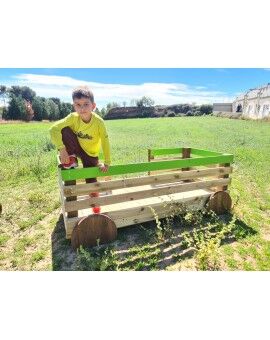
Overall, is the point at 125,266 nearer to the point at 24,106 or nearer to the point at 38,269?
the point at 38,269

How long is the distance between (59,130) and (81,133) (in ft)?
1.02

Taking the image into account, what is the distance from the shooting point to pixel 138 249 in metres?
4.00

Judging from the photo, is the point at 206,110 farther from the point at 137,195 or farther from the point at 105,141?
the point at 105,141

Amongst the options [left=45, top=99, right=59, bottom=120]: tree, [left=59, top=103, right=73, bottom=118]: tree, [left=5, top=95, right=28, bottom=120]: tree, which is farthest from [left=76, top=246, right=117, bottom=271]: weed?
[left=5, top=95, right=28, bottom=120]: tree

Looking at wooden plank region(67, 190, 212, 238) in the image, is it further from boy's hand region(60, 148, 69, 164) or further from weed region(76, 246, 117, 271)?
boy's hand region(60, 148, 69, 164)

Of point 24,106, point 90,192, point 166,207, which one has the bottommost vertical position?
point 166,207

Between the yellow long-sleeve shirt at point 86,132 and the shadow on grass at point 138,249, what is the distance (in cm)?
118

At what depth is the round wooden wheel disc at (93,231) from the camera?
400cm

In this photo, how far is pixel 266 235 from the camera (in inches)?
183

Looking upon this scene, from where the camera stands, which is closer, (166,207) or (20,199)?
(166,207)

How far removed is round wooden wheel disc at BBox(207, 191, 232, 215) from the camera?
16.6ft

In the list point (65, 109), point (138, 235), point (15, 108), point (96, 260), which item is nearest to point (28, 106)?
point (15, 108)
